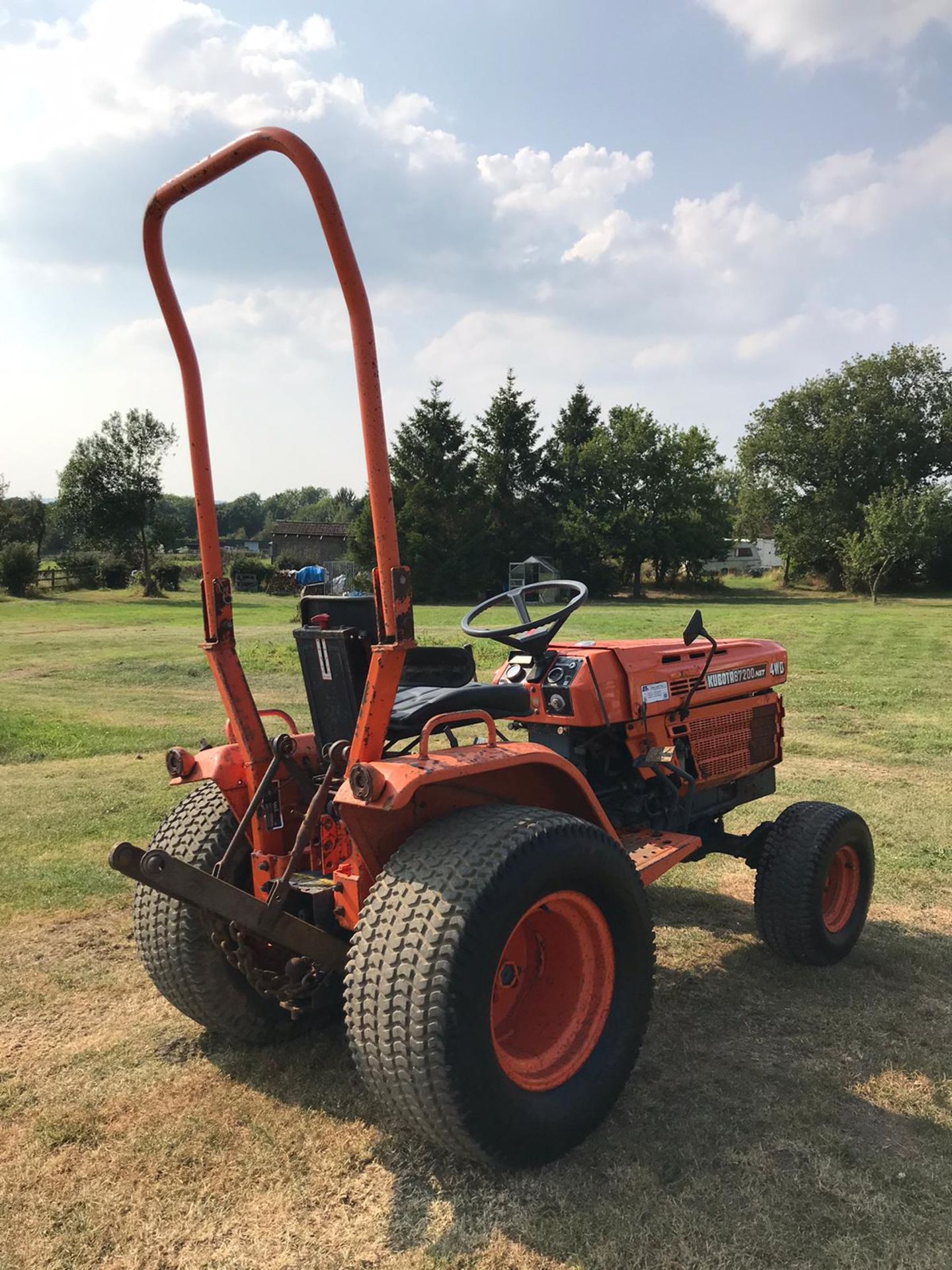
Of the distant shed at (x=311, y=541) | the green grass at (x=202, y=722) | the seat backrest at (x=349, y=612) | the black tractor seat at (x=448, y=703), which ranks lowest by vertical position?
the green grass at (x=202, y=722)

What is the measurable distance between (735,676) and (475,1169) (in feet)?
8.44

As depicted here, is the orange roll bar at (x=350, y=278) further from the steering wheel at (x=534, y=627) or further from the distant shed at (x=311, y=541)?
the distant shed at (x=311, y=541)

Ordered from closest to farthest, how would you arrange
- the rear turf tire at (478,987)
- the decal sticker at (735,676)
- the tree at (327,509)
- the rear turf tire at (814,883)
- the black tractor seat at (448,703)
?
the rear turf tire at (478,987), the black tractor seat at (448,703), the rear turf tire at (814,883), the decal sticker at (735,676), the tree at (327,509)

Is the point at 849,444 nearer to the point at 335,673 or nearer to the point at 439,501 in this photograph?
the point at 439,501

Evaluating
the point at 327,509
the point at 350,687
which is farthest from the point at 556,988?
the point at 327,509

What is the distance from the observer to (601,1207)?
2467mm

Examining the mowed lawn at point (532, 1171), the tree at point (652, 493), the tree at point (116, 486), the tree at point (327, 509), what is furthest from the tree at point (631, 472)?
the tree at point (327, 509)

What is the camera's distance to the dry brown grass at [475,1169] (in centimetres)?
235

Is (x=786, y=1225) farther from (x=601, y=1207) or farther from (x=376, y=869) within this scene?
(x=376, y=869)

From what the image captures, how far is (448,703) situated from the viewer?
10.3ft

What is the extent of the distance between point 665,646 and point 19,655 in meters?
15.1

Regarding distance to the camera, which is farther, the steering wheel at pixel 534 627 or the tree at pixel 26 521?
the tree at pixel 26 521

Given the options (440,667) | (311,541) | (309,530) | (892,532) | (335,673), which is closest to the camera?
(335,673)

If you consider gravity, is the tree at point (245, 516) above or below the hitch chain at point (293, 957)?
above
